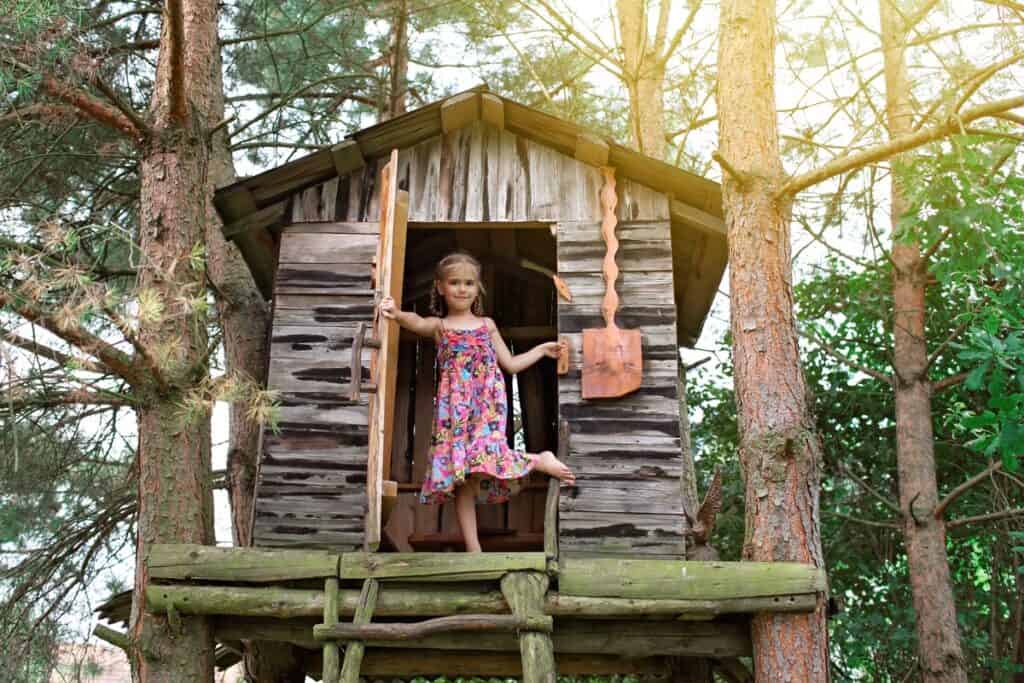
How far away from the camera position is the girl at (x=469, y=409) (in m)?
6.22

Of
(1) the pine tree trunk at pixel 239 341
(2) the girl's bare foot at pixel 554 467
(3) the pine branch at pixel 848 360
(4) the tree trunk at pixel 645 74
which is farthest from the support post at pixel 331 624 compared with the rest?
(4) the tree trunk at pixel 645 74

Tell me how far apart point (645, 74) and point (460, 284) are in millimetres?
5105

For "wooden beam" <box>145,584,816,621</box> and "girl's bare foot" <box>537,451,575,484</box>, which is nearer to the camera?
"wooden beam" <box>145,584,816,621</box>

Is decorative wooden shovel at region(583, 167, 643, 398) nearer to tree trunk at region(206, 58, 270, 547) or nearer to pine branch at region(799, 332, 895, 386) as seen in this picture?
tree trunk at region(206, 58, 270, 547)

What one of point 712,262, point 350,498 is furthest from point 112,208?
point 712,262

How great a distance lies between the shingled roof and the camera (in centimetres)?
673

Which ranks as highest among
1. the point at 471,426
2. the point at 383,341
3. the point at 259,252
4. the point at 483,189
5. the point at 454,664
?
the point at 483,189

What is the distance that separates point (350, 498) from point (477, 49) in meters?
6.15

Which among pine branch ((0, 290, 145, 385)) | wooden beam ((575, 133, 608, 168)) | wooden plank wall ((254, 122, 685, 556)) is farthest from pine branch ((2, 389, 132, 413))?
wooden beam ((575, 133, 608, 168))

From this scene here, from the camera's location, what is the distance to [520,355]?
6707mm

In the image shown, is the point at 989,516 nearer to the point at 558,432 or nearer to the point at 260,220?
the point at 558,432

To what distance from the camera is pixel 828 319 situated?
1049 cm

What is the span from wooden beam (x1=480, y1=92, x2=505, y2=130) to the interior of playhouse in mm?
1305

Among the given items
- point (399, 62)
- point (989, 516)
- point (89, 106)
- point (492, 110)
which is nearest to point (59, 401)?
point (89, 106)
